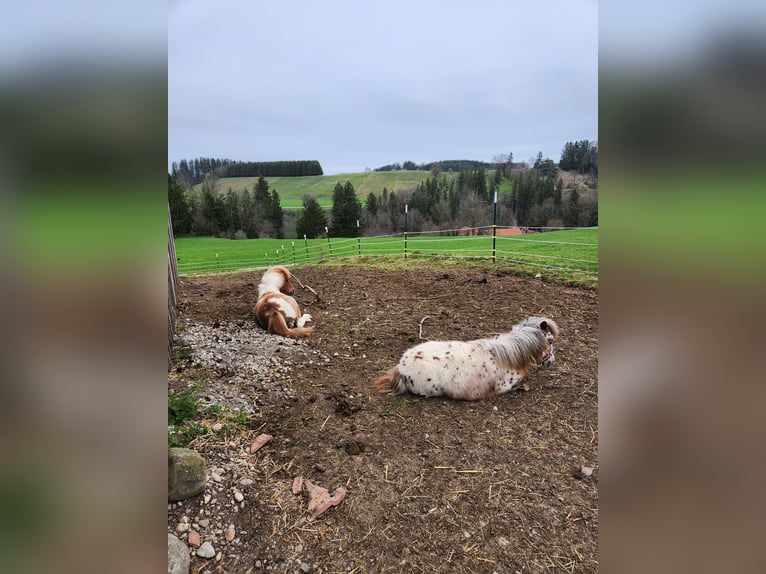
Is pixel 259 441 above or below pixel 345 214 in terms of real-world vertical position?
below

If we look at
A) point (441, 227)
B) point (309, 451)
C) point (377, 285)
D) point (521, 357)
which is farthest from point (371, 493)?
point (441, 227)

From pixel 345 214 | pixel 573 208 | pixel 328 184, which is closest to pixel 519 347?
pixel 573 208

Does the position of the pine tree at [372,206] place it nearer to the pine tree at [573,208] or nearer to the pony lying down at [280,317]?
Result: the pine tree at [573,208]

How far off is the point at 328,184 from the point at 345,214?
46.8 feet

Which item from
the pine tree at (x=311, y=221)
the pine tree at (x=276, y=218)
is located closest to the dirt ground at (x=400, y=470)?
the pine tree at (x=276, y=218)

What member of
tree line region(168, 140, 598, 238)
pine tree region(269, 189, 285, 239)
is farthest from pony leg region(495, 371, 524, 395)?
pine tree region(269, 189, 285, 239)

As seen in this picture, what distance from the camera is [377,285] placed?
9352 millimetres

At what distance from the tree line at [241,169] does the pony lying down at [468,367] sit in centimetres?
306

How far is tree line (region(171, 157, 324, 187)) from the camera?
41.9 ft

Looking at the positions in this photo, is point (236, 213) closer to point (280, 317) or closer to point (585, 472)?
point (280, 317)

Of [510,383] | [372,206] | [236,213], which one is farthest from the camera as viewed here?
[372,206]

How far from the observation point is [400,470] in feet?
9.71

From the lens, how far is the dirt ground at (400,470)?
7.27ft
